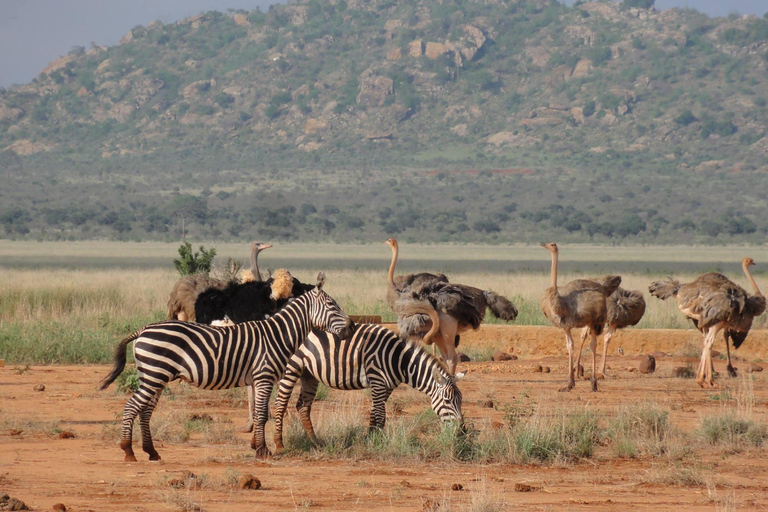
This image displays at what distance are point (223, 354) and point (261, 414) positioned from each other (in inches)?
22.4

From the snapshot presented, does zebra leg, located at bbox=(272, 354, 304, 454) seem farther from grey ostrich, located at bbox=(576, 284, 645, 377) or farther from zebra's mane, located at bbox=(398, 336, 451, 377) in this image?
grey ostrich, located at bbox=(576, 284, 645, 377)

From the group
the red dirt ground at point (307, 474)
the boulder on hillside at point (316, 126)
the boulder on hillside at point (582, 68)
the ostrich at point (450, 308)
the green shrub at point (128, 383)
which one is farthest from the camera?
the boulder on hillside at point (582, 68)

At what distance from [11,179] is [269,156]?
25351mm

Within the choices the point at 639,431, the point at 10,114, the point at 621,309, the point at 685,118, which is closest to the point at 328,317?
the point at 639,431

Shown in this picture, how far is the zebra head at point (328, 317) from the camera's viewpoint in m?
8.98

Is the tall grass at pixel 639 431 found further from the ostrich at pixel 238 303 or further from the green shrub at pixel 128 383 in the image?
the green shrub at pixel 128 383

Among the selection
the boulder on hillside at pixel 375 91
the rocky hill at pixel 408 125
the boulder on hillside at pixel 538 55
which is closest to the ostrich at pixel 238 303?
the rocky hill at pixel 408 125

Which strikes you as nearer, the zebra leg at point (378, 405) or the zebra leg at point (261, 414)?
the zebra leg at point (261, 414)

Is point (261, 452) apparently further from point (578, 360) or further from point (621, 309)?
point (621, 309)

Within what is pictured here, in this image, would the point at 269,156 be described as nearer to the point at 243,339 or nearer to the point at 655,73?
the point at 655,73

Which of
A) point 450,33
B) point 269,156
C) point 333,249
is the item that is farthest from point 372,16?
point 333,249

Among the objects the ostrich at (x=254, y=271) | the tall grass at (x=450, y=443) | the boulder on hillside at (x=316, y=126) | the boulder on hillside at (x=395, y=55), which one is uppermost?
the boulder on hillside at (x=395, y=55)

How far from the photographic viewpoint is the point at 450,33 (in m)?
136

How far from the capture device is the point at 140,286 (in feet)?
85.4
